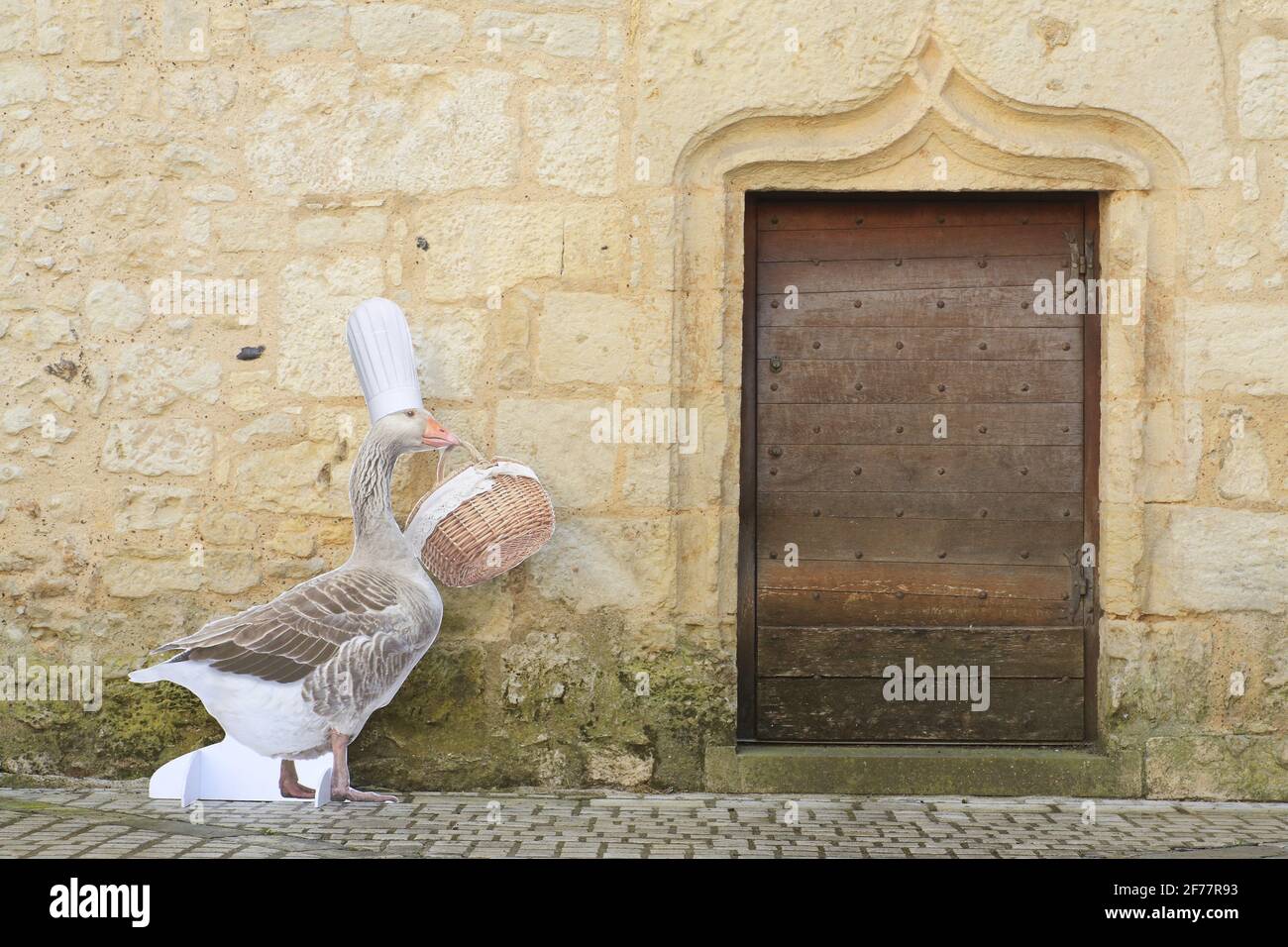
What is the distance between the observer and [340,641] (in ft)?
14.2

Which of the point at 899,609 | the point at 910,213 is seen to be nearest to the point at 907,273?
the point at 910,213

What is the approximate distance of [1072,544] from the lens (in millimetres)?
4949

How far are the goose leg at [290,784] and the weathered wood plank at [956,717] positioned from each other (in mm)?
1637

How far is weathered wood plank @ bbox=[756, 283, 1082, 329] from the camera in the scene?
4.98 m

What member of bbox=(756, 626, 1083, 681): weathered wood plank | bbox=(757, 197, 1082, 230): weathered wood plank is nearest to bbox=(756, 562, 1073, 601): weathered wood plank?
bbox=(756, 626, 1083, 681): weathered wood plank

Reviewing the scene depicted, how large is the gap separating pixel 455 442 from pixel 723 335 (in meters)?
1.05

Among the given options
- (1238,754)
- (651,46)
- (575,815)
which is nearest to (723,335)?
(651,46)

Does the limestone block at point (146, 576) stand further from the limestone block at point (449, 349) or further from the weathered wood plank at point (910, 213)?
the weathered wood plank at point (910, 213)

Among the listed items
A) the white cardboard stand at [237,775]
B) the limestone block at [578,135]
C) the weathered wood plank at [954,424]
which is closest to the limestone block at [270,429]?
the white cardboard stand at [237,775]

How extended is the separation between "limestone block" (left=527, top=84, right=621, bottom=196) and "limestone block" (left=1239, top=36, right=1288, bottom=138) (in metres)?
2.20

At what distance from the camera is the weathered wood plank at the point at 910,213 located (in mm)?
5000

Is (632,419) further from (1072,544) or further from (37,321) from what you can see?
(37,321)

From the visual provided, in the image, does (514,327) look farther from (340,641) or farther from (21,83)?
(21,83)

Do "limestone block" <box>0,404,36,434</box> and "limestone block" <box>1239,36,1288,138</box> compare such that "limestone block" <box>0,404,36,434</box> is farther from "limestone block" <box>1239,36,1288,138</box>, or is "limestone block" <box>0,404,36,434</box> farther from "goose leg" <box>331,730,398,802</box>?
"limestone block" <box>1239,36,1288,138</box>
